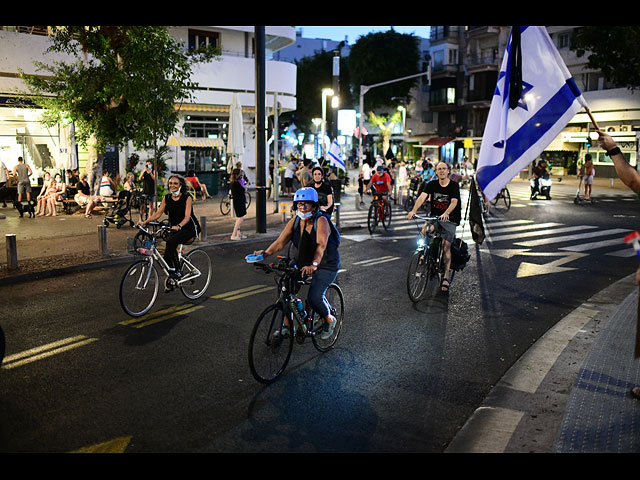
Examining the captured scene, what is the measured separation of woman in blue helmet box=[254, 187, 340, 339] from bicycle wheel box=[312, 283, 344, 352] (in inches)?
7.4

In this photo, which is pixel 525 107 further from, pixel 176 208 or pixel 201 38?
pixel 201 38

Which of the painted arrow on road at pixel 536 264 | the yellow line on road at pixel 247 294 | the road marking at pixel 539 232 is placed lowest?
the yellow line on road at pixel 247 294

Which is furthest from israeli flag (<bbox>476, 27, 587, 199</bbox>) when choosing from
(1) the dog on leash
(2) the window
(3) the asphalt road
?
(2) the window

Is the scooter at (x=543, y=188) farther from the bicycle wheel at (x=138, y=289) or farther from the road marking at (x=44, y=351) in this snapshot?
the road marking at (x=44, y=351)

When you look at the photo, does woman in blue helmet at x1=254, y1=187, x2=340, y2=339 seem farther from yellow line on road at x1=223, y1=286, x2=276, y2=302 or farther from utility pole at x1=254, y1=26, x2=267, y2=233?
utility pole at x1=254, y1=26, x2=267, y2=233

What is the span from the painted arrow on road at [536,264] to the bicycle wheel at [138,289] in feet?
21.9

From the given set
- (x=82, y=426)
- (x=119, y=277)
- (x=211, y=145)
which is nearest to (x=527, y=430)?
(x=82, y=426)

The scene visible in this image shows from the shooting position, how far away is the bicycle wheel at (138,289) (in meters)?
8.00

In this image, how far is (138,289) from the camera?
8227 millimetres

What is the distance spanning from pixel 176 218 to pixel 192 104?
23.9 meters

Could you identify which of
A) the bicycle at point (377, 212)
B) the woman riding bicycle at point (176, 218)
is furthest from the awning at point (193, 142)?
the woman riding bicycle at point (176, 218)

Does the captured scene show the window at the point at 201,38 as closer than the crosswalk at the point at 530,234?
No

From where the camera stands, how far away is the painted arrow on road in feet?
37.6

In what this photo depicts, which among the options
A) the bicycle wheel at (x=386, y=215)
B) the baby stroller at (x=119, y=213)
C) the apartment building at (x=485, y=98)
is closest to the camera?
the baby stroller at (x=119, y=213)
